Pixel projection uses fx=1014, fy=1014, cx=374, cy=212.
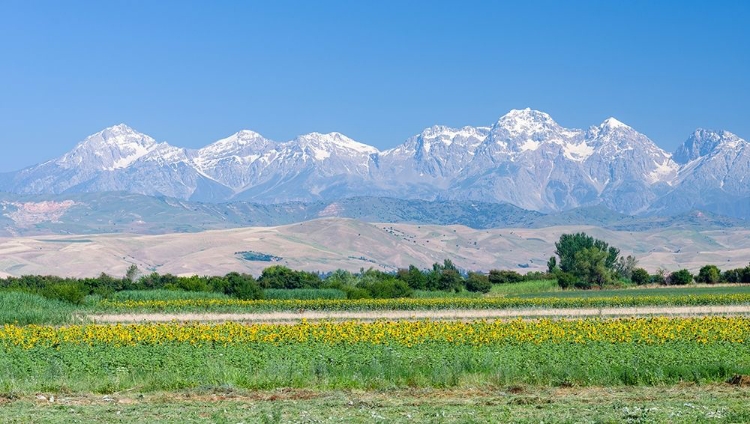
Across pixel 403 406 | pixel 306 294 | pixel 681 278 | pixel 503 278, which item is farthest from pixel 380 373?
pixel 681 278

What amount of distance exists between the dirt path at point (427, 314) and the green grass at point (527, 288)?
31.6 meters

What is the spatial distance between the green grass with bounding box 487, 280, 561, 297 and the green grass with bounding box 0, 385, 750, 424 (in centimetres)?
7123

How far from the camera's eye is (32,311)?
2077 inches

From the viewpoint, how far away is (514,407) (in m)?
22.3

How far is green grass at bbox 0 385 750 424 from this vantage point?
20547mm

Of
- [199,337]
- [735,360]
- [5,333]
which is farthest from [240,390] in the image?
[5,333]

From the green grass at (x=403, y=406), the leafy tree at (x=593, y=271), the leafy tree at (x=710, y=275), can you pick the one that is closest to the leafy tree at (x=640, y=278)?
the leafy tree at (x=593, y=271)

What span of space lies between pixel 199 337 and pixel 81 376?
29.3 feet

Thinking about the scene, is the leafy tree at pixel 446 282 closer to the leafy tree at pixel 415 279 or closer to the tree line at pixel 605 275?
the leafy tree at pixel 415 279

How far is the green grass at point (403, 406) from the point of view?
20.5m

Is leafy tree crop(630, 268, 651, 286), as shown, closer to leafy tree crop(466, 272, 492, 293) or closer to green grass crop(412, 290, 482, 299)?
leafy tree crop(466, 272, 492, 293)

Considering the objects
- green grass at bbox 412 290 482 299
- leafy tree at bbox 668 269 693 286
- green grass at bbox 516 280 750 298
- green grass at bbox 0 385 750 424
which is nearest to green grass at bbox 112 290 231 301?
green grass at bbox 412 290 482 299

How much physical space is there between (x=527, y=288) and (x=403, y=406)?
7934 cm

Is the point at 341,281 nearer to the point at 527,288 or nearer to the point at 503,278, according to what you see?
the point at 527,288
